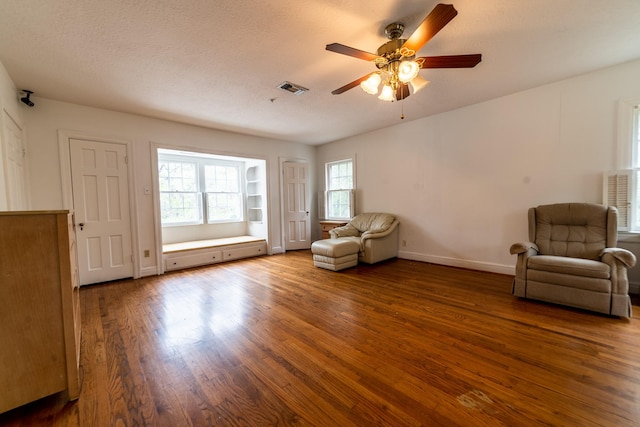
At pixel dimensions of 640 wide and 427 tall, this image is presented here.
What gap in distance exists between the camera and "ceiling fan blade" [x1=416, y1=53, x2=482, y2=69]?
1931 millimetres

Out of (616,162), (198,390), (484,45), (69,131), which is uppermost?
(484,45)

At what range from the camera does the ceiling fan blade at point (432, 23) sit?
4.88 feet

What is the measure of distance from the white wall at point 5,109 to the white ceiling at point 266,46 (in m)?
0.12

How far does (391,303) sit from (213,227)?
14.3ft

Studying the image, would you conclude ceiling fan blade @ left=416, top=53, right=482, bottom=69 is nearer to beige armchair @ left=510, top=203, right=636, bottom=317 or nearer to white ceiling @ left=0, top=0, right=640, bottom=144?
white ceiling @ left=0, top=0, right=640, bottom=144

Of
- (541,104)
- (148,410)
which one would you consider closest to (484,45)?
(541,104)

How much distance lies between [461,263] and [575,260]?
1.64 metres

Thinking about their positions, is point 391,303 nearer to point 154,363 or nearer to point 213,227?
point 154,363

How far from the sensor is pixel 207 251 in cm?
480

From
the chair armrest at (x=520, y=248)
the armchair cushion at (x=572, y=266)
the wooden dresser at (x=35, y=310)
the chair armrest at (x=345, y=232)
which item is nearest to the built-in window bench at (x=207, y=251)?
the chair armrest at (x=345, y=232)

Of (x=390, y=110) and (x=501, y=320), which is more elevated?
(x=390, y=110)

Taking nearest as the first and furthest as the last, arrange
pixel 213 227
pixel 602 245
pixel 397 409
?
pixel 397 409 → pixel 602 245 → pixel 213 227

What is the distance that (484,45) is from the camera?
7.68 feet

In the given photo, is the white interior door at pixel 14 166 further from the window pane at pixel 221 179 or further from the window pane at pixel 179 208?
the window pane at pixel 221 179
